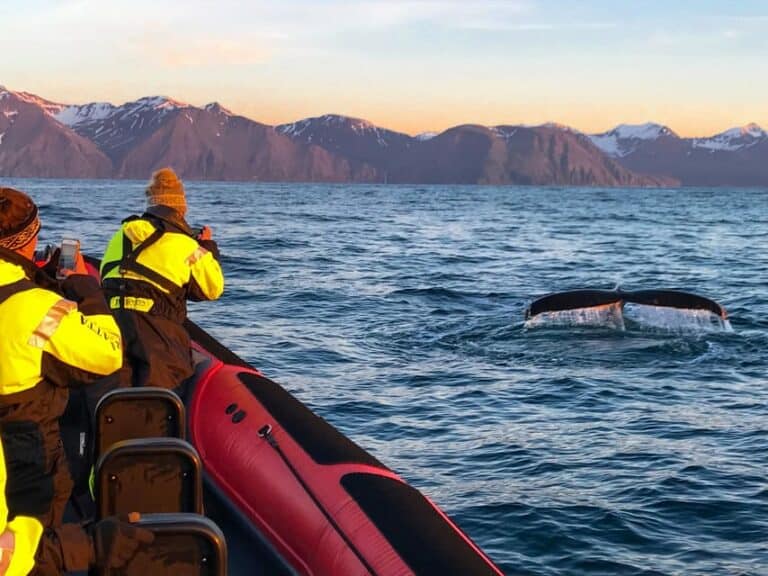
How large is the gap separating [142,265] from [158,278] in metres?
0.14

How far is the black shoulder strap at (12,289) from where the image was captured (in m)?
3.33

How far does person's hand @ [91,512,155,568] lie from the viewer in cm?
334

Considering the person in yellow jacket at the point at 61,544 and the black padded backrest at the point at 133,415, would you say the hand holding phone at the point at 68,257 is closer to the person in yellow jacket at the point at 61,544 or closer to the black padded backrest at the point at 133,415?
the black padded backrest at the point at 133,415

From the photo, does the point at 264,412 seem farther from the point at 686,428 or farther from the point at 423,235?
the point at 423,235

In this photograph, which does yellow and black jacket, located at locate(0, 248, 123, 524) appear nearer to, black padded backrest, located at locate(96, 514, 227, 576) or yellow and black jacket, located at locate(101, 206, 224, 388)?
black padded backrest, located at locate(96, 514, 227, 576)

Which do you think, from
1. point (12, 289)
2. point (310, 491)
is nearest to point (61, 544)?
point (12, 289)

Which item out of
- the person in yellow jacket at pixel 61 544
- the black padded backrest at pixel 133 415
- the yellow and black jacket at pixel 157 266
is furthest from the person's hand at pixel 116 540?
the yellow and black jacket at pixel 157 266

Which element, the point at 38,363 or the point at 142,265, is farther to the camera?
the point at 142,265

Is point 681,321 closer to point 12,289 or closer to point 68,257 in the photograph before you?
point 68,257

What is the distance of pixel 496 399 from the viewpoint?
506 inches

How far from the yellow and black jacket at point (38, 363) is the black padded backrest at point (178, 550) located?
0.55 meters

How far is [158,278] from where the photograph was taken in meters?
6.08

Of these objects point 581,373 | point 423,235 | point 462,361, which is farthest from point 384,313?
point 423,235

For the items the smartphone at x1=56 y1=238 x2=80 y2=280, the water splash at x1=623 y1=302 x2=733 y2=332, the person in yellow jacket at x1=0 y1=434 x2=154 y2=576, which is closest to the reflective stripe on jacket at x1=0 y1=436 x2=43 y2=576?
the person in yellow jacket at x1=0 y1=434 x2=154 y2=576
